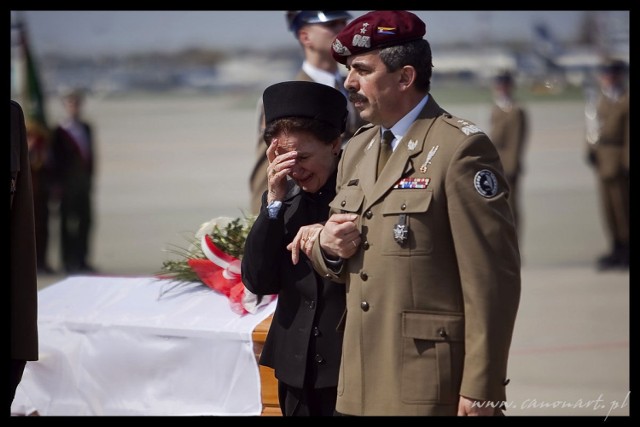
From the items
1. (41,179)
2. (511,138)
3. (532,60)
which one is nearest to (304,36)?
(41,179)

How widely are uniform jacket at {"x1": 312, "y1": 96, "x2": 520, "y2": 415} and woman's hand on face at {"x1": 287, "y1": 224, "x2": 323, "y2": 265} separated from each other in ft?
0.57

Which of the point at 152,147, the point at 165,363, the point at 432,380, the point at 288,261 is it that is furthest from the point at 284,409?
the point at 152,147

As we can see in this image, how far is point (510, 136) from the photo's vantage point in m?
13.0

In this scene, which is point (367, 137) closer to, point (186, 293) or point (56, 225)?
point (186, 293)

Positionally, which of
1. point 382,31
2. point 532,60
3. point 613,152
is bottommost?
point 532,60

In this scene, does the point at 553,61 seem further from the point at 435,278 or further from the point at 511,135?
the point at 435,278

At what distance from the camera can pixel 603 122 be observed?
1152 cm

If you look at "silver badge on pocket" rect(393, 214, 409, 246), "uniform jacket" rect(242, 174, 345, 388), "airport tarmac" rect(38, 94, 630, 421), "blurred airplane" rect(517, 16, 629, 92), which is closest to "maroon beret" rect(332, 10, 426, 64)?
"silver badge on pocket" rect(393, 214, 409, 246)

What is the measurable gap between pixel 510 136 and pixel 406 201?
33.4 ft

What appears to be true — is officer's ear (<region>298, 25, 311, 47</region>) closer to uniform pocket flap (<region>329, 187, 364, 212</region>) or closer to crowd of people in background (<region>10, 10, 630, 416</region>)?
crowd of people in background (<region>10, 10, 630, 416</region>)

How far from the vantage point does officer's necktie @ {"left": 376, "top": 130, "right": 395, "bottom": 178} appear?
326 cm

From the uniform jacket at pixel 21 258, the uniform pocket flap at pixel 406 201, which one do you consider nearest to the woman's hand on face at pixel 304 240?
the uniform pocket flap at pixel 406 201

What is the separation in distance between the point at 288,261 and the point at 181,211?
12975mm

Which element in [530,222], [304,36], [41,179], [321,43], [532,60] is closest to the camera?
[321,43]
